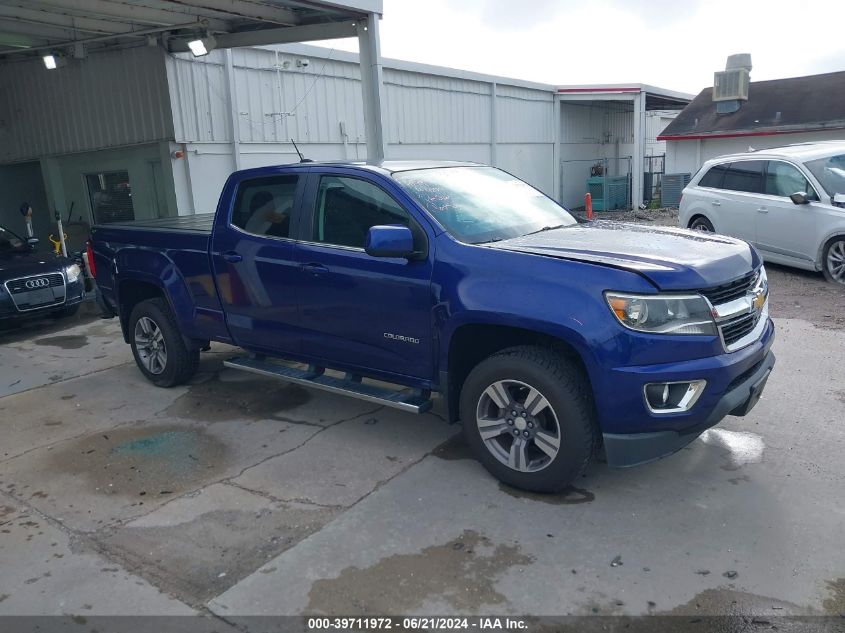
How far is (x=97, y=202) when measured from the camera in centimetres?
1366

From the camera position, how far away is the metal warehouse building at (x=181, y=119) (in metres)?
11.8

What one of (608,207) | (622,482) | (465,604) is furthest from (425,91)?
(465,604)

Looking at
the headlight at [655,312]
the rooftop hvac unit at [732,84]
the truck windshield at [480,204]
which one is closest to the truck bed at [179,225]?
the truck windshield at [480,204]

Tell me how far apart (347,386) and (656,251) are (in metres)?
2.29

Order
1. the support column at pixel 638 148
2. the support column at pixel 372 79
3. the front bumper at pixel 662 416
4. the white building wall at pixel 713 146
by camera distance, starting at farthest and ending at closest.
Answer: the support column at pixel 638 148
the white building wall at pixel 713 146
the support column at pixel 372 79
the front bumper at pixel 662 416

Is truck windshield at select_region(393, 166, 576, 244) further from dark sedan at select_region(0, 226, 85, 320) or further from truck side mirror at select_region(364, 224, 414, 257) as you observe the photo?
dark sedan at select_region(0, 226, 85, 320)

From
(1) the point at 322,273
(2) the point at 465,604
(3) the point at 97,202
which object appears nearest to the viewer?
(2) the point at 465,604

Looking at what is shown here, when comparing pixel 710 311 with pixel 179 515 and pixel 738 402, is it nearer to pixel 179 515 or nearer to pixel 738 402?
pixel 738 402

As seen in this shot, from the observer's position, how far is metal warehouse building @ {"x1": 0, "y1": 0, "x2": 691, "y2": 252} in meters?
11.8

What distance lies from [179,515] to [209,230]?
271cm

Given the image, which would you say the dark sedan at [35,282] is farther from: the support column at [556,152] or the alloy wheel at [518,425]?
the support column at [556,152]

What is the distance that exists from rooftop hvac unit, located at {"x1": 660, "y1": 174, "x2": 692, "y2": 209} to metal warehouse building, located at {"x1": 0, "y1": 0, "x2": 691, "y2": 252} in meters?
8.95

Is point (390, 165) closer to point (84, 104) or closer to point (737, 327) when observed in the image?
point (737, 327)

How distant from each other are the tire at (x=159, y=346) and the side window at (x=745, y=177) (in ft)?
27.6
